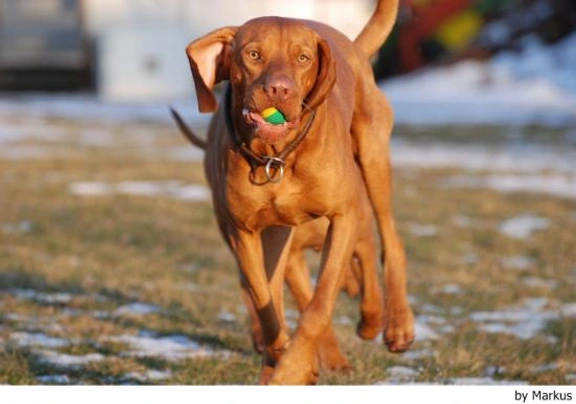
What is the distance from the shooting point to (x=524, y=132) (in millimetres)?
20547

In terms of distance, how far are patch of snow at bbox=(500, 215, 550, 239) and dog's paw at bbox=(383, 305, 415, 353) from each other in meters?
4.95

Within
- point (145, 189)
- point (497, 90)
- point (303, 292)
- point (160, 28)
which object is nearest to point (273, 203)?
point (303, 292)

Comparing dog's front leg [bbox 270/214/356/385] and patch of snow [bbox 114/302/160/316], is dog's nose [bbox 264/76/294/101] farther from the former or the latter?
patch of snow [bbox 114/302/160/316]

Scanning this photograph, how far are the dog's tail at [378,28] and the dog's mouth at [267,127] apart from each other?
165 centimetres

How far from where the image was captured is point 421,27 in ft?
95.5

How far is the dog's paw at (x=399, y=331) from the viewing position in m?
5.53

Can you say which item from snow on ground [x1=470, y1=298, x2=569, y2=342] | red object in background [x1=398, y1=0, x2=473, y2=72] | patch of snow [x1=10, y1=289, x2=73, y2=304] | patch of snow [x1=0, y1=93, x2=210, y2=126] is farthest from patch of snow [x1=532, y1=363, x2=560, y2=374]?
red object in background [x1=398, y1=0, x2=473, y2=72]

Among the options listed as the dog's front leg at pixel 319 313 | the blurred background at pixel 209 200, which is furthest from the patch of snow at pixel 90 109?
the dog's front leg at pixel 319 313

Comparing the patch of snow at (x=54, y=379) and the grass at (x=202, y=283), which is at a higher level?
the patch of snow at (x=54, y=379)

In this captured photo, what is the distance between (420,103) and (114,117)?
6.16 metres

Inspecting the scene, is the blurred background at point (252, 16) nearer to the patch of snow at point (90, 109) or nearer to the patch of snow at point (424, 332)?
the patch of snow at point (90, 109)

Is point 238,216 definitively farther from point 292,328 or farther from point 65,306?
point 65,306

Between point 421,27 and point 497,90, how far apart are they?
341 centimetres
